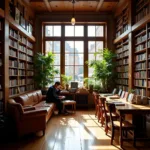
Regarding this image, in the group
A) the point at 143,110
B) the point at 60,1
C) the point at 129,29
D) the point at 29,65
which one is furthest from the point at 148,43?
the point at 29,65

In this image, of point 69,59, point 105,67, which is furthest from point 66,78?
point 105,67

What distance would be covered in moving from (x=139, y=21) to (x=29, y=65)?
186 inches

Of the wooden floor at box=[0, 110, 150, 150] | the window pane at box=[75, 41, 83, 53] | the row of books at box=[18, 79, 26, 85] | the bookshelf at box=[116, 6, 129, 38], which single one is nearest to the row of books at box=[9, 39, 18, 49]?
the row of books at box=[18, 79, 26, 85]

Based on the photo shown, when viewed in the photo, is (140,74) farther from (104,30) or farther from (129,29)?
(104,30)

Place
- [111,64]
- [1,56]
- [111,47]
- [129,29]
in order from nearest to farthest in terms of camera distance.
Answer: [1,56]
[129,29]
[111,64]
[111,47]

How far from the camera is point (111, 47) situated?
967cm

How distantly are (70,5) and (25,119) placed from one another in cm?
571

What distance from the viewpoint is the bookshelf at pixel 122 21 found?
26.4ft

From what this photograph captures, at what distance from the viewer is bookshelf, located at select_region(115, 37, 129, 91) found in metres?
8.13

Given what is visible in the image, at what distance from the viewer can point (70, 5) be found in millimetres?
8820

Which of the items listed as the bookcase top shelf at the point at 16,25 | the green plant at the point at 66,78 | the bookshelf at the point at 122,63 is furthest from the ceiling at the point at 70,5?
the green plant at the point at 66,78

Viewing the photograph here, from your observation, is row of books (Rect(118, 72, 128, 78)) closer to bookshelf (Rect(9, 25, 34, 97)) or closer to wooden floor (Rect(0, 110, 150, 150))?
wooden floor (Rect(0, 110, 150, 150))

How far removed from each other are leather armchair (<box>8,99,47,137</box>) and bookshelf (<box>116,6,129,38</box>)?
4950 mm

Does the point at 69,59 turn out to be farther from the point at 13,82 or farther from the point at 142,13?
the point at 142,13
